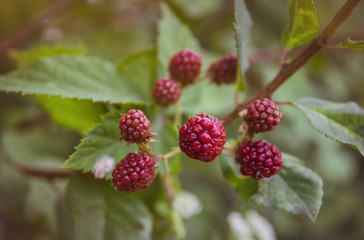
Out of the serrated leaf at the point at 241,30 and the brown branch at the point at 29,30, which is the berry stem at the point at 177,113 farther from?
the brown branch at the point at 29,30

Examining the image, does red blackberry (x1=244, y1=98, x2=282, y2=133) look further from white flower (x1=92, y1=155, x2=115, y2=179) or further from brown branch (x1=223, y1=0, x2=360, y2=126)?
white flower (x1=92, y1=155, x2=115, y2=179)

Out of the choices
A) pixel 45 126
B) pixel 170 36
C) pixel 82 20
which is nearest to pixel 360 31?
pixel 170 36

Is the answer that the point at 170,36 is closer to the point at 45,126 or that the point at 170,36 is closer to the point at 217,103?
the point at 217,103

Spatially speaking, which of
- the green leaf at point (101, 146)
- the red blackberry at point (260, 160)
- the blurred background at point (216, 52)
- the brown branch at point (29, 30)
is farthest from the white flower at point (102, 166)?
the brown branch at point (29, 30)

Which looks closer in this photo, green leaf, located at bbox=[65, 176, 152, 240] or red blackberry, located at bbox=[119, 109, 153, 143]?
red blackberry, located at bbox=[119, 109, 153, 143]

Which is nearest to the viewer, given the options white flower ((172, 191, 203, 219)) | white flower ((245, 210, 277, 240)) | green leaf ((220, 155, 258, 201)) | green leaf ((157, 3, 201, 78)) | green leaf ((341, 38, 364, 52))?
green leaf ((341, 38, 364, 52))

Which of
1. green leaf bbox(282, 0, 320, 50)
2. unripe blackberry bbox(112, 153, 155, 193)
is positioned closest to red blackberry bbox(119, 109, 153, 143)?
unripe blackberry bbox(112, 153, 155, 193)

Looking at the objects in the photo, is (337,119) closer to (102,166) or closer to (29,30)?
(102,166)
